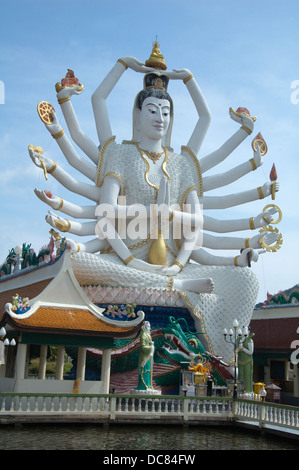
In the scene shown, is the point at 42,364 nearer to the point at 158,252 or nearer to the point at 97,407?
the point at 97,407

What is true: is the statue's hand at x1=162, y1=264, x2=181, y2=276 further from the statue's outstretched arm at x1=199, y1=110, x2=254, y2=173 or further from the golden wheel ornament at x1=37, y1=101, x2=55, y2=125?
the golden wheel ornament at x1=37, y1=101, x2=55, y2=125

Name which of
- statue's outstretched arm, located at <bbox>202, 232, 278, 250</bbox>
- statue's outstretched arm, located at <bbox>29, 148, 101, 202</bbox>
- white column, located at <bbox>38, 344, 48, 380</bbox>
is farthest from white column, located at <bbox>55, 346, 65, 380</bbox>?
statue's outstretched arm, located at <bbox>202, 232, 278, 250</bbox>

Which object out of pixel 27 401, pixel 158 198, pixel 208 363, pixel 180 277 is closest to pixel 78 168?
pixel 158 198

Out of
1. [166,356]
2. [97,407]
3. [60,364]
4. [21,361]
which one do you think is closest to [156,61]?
[166,356]

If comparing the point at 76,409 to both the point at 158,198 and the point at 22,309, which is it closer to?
the point at 22,309

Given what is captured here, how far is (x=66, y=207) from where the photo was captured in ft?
62.4

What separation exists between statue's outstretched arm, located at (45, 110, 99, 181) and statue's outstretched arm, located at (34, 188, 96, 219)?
4.36 ft

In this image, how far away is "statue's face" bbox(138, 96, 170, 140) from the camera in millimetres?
20141

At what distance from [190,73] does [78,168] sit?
5.60 m

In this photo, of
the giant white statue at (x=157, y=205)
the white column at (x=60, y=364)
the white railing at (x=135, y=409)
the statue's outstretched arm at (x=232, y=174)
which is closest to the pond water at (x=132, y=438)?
the white railing at (x=135, y=409)

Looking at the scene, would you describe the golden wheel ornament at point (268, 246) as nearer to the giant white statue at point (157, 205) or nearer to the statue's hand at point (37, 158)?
the giant white statue at point (157, 205)

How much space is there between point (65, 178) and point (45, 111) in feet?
7.65
